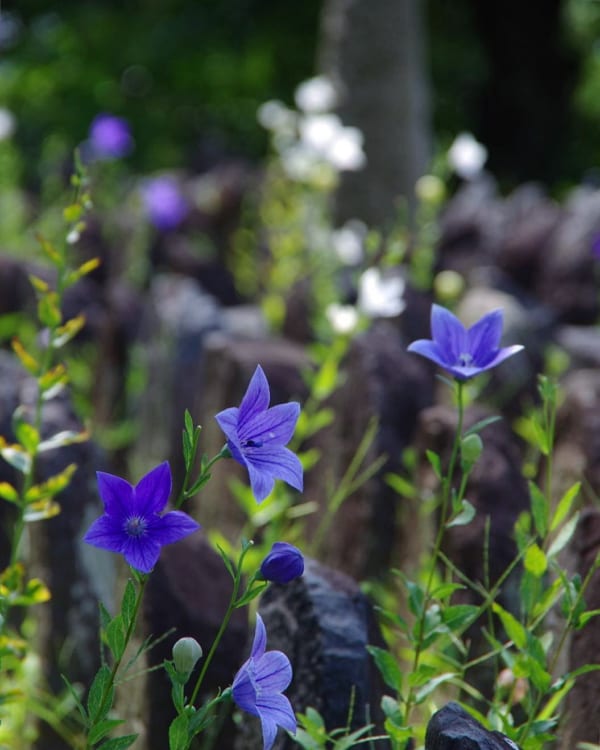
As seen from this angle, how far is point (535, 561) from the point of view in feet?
4.82

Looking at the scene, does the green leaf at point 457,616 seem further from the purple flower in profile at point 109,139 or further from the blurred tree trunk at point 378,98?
the purple flower in profile at point 109,139

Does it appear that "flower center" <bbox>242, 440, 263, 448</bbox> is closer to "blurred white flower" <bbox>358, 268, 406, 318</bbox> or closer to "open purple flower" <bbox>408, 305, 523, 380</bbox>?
"open purple flower" <bbox>408, 305, 523, 380</bbox>

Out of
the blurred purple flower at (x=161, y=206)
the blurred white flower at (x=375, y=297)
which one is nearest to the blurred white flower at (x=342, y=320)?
the blurred white flower at (x=375, y=297)

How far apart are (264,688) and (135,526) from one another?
21 centimetres

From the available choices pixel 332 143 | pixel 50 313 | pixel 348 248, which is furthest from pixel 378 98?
pixel 50 313

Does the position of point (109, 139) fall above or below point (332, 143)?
below

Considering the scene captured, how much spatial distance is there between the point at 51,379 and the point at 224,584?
17.3 inches

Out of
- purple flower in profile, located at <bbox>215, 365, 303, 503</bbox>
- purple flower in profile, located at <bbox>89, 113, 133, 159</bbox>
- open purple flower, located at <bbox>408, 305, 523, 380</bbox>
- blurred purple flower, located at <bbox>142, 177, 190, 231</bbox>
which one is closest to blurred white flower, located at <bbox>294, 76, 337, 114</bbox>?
blurred purple flower, located at <bbox>142, 177, 190, 231</bbox>

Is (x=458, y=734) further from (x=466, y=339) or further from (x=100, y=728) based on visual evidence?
(x=466, y=339)

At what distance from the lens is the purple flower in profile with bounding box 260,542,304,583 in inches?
48.4

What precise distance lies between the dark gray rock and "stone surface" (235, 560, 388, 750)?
0.22 metres

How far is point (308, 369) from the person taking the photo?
2676mm

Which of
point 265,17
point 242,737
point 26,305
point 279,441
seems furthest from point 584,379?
point 265,17

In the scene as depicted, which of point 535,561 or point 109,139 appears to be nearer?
point 535,561
